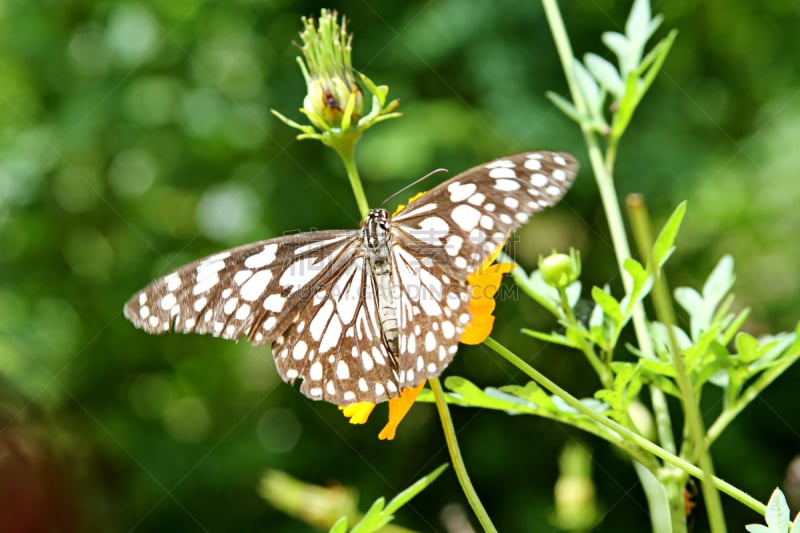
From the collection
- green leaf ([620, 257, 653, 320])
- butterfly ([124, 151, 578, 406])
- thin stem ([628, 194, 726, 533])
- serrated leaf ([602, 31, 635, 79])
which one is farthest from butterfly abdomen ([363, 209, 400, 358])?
thin stem ([628, 194, 726, 533])

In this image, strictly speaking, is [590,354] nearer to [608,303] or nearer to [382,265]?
[608,303]

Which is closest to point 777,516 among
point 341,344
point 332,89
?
point 341,344

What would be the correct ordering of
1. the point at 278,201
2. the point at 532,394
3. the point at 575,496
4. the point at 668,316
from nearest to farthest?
the point at 668,316
the point at 532,394
the point at 575,496
the point at 278,201

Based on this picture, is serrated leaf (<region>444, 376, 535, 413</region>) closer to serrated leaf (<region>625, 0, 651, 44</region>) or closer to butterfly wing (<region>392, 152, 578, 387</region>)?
butterfly wing (<region>392, 152, 578, 387</region>)

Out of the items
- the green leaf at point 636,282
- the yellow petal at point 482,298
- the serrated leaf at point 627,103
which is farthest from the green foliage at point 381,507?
the serrated leaf at point 627,103

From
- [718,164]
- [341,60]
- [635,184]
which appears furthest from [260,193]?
[341,60]
